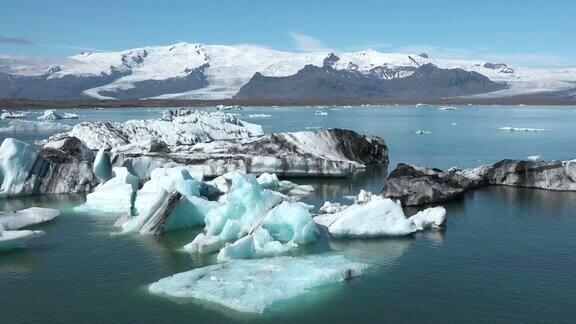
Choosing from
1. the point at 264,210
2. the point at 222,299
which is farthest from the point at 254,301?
the point at 264,210

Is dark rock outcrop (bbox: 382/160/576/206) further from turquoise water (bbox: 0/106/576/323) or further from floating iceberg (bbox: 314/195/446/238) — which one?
floating iceberg (bbox: 314/195/446/238)

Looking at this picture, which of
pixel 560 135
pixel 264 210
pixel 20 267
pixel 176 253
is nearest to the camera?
pixel 20 267

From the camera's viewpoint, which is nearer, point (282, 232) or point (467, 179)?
point (282, 232)

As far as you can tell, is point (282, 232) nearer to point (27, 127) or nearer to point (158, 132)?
point (158, 132)

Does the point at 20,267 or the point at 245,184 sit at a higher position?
the point at 245,184

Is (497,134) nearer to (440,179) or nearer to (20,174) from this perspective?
(440,179)

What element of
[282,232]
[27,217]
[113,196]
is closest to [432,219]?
[282,232]
